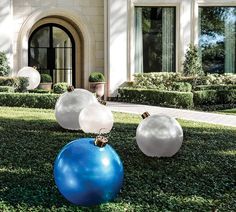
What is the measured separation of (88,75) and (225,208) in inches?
639

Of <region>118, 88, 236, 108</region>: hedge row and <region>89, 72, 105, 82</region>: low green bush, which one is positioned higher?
<region>89, 72, 105, 82</region>: low green bush

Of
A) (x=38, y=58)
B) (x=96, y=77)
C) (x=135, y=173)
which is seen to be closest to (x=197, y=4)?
(x=96, y=77)

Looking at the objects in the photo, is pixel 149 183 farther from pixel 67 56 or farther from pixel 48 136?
pixel 67 56

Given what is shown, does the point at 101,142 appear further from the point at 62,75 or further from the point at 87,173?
the point at 62,75

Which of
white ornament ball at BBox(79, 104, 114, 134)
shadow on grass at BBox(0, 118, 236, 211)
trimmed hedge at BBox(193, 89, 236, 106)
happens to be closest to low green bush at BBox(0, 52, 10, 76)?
trimmed hedge at BBox(193, 89, 236, 106)

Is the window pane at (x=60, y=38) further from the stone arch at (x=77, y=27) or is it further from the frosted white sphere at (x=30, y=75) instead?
the frosted white sphere at (x=30, y=75)

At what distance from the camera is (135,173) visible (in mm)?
6340

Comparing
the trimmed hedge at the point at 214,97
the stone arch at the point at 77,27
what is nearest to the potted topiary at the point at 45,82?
the stone arch at the point at 77,27

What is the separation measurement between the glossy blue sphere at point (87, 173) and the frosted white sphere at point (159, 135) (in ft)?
6.07

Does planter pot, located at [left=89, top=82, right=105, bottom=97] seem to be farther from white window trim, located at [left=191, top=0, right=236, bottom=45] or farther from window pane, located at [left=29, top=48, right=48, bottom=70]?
white window trim, located at [left=191, top=0, right=236, bottom=45]

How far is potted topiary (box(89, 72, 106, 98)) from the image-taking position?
66.4 feet

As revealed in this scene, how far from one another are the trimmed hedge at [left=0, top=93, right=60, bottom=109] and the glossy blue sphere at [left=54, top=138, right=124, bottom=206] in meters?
8.97

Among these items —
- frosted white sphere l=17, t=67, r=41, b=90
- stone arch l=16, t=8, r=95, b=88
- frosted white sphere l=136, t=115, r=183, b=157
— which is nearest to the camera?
frosted white sphere l=136, t=115, r=183, b=157

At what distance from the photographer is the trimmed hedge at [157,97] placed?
1627 cm
